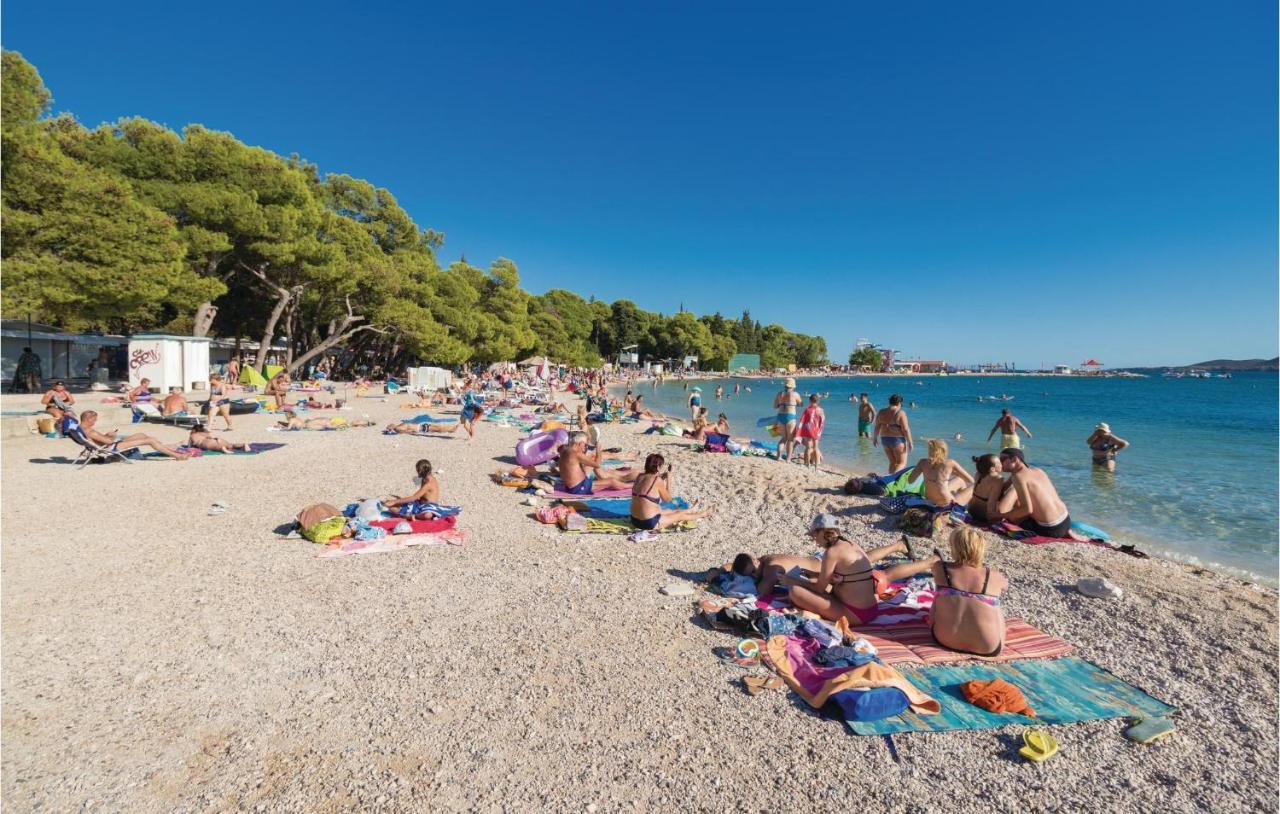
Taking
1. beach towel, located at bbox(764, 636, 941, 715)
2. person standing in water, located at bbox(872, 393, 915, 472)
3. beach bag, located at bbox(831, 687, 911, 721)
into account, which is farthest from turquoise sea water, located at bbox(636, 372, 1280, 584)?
beach bag, located at bbox(831, 687, 911, 721)

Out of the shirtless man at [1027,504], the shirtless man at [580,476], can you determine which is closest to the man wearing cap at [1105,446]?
the shirtless man at [1027,504]

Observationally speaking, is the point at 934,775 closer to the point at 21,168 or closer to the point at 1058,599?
the point at 1058,599

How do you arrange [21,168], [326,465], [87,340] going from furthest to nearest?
[87,340] → [21,168] → [326,465]

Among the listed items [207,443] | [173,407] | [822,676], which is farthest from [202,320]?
[822,676]

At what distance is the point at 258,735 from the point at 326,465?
7812mm

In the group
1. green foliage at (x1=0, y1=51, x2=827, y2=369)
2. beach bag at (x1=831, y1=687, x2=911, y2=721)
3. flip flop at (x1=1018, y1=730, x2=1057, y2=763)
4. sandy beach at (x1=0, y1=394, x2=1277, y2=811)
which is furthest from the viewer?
green foliage at (x1=0, y1=51, x2=827, y2=369)

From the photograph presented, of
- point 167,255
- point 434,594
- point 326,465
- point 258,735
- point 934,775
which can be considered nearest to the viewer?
point 934,775

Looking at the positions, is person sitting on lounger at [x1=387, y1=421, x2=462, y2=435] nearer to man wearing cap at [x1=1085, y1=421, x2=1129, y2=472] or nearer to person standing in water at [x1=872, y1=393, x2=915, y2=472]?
person standing in water at [x1=872, y1=393, x2=915, y2=472]

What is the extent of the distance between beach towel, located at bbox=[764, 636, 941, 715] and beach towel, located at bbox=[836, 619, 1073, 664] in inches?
14.3

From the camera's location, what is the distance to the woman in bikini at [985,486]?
6.69m

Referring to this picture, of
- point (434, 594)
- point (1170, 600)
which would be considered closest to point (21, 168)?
point (434, 594)

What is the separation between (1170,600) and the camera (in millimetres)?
4898

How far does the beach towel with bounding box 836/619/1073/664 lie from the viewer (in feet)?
12.2

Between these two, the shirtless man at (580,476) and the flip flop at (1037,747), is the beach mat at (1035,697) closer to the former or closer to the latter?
the flip flop at (1037,747)
